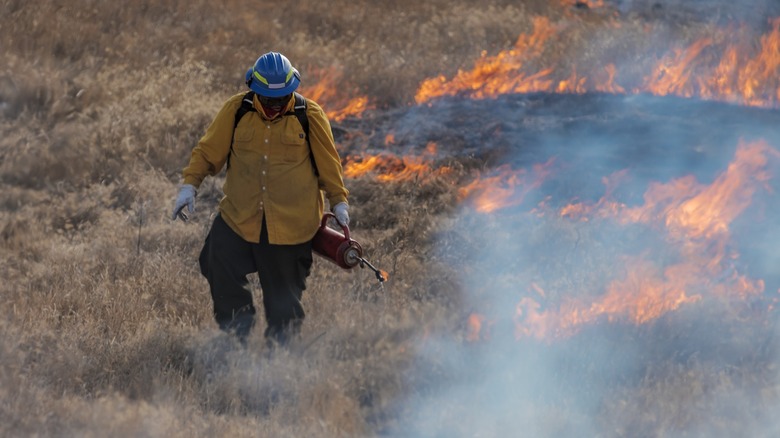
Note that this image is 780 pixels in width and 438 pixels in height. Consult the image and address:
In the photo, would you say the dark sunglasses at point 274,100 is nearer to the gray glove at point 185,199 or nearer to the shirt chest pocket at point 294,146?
the shirt chest pocket at point 294,146

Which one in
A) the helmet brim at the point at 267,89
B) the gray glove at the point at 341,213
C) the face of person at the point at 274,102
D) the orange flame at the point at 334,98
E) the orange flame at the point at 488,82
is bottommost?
the orange flame at the point at 334,98

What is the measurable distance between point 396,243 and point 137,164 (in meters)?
2.87

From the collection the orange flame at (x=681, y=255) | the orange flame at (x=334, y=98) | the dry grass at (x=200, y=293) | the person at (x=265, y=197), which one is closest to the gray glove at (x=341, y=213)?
the person at (x=265, y=197)

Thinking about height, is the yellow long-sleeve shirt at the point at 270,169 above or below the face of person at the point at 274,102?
below

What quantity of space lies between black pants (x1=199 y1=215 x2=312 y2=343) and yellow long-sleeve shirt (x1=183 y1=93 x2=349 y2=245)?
0.10 meters

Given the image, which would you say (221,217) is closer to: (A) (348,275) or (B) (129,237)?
(A) (348,275)

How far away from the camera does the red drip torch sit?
497 centimetres

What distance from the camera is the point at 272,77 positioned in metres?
4.65

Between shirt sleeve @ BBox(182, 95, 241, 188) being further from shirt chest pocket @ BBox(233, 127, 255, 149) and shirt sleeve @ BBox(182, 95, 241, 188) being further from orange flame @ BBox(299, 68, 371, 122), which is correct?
orange flame @ BBox(299, 68, 371, 122)

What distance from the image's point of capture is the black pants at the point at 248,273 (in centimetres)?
506

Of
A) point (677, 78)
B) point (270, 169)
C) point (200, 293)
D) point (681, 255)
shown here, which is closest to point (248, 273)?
point (270, 169)

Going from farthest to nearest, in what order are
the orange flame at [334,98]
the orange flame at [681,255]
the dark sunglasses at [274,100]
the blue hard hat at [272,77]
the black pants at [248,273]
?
the orange flame at [334,98]
the orange flame at [681,255]
the black pants at [248,273]
the dark sunglasses at [274,100]
the blue hard hat at [272,77]

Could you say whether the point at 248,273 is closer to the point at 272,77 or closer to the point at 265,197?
the point at 265,197

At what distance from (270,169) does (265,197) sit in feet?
0.52
